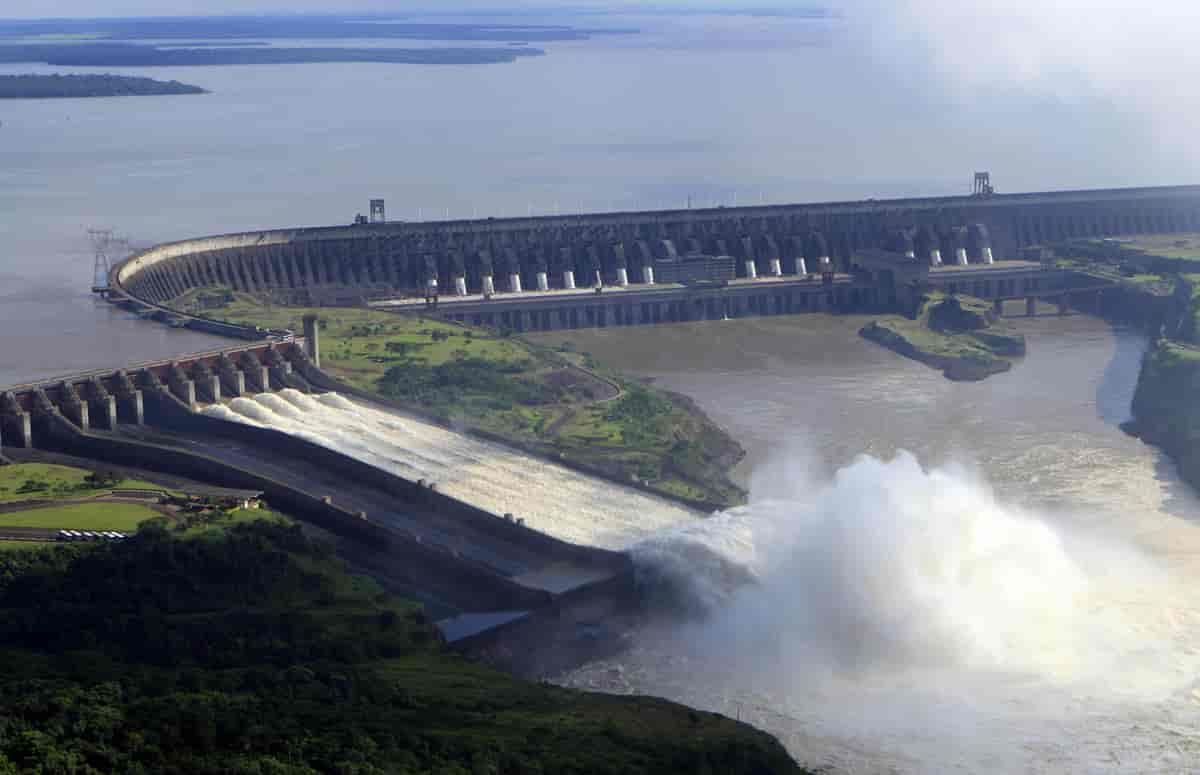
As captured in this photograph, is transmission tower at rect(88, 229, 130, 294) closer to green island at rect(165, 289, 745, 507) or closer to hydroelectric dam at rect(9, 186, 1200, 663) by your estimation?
hydroelectric dam at rect(9, 186, 1200, 663)

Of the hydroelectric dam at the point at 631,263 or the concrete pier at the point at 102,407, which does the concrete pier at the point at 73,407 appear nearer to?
the concrete pier at the point at 102,407

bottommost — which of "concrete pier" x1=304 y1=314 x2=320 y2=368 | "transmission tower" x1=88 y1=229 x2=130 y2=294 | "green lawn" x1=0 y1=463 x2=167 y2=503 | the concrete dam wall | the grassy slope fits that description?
the grassy slope

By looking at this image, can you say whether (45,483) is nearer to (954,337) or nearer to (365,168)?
(954,337)

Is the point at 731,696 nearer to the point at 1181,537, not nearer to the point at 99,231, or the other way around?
the point at 1181,537

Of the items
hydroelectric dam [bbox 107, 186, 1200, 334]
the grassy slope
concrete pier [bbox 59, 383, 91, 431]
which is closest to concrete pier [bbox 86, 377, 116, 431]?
concrete pier [bbox 59, 383, 91, 431]

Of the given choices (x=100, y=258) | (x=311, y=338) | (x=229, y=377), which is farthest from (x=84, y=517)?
(x=100, y=258)

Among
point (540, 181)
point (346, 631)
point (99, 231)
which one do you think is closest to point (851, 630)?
point (346, 631)
